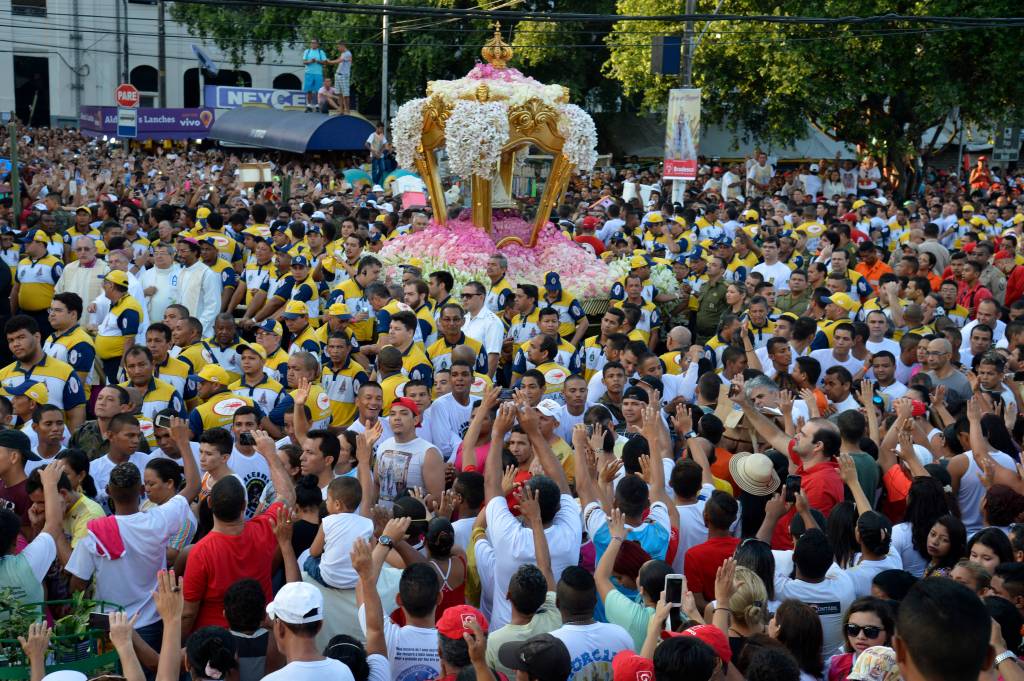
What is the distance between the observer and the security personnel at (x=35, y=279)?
12508 millimetres

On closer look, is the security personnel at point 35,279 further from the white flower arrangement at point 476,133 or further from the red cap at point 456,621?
the red cap at point 456,621

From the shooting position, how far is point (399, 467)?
23.3ft

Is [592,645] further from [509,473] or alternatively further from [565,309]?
[565,309]

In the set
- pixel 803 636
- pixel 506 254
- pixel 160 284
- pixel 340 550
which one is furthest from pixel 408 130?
pixel 803 636

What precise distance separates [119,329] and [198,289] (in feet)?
5.77

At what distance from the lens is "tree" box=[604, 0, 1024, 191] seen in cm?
2611

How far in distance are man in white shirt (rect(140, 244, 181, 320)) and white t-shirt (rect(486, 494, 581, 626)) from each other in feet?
23.3

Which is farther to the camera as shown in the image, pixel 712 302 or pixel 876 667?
pixel 712 302

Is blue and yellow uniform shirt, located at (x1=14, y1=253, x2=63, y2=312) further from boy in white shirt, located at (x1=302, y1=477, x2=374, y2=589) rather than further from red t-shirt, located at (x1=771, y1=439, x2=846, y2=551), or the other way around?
red t-shirt, located at (x1=771, y1=439, x2=846, y2=551)

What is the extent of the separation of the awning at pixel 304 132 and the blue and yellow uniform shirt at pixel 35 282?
18191 millimetres

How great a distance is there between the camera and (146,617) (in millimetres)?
5734

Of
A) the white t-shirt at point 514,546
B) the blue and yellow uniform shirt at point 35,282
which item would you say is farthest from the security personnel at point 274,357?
the blue and yellow uniform shirt at point 35,282

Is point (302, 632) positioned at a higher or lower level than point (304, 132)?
lower

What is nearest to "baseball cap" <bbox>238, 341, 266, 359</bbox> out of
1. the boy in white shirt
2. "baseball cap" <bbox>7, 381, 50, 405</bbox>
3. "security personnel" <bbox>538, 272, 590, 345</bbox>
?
"baseball cap" <bbox>7, 381, 50, 405</bbox>
